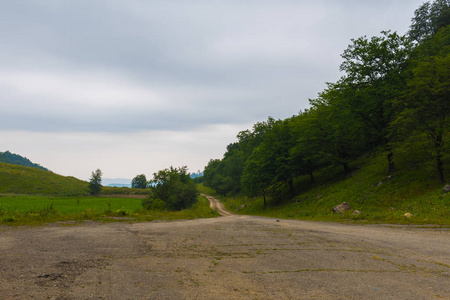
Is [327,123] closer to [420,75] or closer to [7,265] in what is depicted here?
[420,75]

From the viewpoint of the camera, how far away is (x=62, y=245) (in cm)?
816

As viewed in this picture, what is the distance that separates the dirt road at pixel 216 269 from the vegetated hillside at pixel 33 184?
355 ft

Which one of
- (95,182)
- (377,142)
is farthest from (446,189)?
(95,182)

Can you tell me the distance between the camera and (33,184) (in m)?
102

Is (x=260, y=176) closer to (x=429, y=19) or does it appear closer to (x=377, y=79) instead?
(x=377, y=79)

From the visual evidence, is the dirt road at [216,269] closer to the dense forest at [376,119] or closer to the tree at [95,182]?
the dense forest at [376,119]

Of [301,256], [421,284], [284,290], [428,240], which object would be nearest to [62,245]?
[284,290]

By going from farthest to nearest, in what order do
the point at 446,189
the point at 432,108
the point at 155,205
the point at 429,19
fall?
the point at 429,19, the point at 155,205, the point at 432,108, the point at 446,189

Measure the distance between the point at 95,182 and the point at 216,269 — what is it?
349ft

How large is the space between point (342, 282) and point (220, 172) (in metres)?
99.5

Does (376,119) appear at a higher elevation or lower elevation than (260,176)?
higher

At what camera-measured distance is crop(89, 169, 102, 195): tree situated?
96750 mm

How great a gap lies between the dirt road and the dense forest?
16.8m

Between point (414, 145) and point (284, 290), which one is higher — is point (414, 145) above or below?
above
